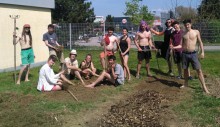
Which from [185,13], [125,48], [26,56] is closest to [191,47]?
[125,48]

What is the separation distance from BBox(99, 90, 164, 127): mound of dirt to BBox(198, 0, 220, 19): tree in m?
8.90

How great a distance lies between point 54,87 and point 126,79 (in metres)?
2.46

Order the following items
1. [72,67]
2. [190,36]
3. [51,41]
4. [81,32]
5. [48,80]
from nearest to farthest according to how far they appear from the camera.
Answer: [190,36]
[48,80]
[72,67]
[51,41]
[81,32]

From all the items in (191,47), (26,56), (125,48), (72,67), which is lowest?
(72,67)

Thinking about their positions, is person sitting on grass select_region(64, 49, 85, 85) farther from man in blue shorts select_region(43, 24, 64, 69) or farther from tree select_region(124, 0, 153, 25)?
tree select_region(124, 0, 153, 25)

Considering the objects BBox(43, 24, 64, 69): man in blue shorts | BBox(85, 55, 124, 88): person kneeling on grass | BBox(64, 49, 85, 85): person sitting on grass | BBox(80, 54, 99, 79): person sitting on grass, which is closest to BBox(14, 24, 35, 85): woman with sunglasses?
BBox(43, 24, 64, 69): man in blue shorts

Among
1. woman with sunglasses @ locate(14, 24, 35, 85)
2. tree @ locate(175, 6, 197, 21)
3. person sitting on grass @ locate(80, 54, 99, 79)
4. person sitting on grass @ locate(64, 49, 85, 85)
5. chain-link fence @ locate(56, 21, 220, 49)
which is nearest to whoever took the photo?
person sitting on grass @ locate(64, 49, 85, 85)

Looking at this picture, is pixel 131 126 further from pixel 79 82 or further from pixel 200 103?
pixel 79 82

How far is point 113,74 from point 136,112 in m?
2.77

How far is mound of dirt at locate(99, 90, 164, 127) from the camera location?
7.06m

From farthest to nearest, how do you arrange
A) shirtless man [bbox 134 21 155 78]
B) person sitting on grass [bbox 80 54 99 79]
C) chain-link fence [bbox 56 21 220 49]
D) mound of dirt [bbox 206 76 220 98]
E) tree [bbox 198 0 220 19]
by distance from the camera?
chain-link fence [bbox 56 21 220 49] → tree [bbox 198 0 220 19] → shirtless man [bbox 134 21 155 78] → person sitting on grass [bbox 80 54 99 79] → mound of dirt [bbox 206 76 220 98]

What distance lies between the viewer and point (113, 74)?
34.0 feet

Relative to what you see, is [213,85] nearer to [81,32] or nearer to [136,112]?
[136,112]

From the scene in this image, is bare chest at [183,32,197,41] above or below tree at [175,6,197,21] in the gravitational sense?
below
